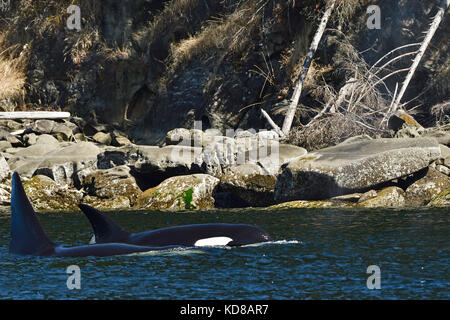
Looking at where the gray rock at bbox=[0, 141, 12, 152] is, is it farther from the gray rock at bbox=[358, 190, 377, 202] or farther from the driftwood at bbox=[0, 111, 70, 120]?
the gray rock at bbox=[358, 190, 377, 202]

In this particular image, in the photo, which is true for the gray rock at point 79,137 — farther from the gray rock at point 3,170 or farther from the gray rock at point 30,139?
the gray rock at point 3,170

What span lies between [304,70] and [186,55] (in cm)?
632

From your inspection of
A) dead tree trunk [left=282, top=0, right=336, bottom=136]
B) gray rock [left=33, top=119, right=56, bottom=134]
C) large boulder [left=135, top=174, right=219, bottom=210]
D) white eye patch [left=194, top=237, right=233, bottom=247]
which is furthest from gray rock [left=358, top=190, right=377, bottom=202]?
gray rock [left=33, top=119, right=56, bottom=134]

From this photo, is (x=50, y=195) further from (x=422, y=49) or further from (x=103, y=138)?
(x=422, y=49)

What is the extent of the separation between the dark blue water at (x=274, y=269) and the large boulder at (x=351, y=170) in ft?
16.0

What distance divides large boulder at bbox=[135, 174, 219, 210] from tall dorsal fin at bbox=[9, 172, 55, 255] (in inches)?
376

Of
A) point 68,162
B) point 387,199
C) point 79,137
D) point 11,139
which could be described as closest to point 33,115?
point 79,137

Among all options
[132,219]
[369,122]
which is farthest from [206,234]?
[369,122]

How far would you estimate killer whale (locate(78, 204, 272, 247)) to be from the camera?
1108cm

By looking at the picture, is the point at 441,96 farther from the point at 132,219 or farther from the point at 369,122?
the point at 132,219

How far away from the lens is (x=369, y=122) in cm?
2491

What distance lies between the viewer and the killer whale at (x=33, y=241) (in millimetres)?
10078

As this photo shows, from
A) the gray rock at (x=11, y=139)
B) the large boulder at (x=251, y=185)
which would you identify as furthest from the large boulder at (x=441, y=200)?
the gray rock at (x=11, y=139)
